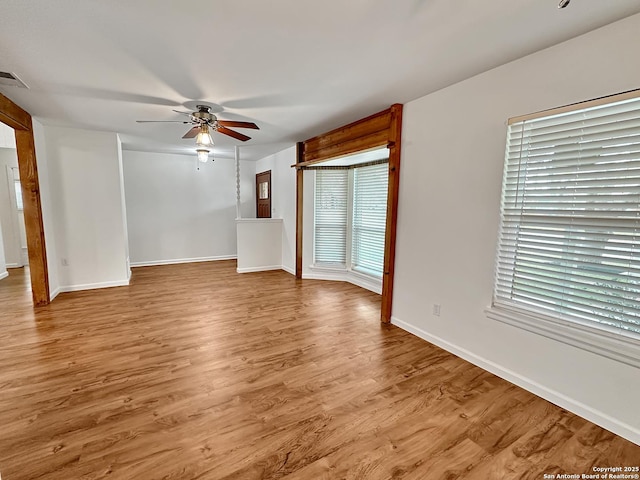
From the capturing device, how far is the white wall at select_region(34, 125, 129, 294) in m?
4.16

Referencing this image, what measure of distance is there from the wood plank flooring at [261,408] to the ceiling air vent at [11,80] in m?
2.42

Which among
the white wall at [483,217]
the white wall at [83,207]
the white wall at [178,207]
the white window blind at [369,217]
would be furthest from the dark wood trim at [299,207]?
the white wall at [83,207]

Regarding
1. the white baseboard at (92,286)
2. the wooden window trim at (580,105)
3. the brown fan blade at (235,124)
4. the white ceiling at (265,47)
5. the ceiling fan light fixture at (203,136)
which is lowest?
the white baseboard at (92,286)

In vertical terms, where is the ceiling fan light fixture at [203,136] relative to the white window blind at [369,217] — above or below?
above

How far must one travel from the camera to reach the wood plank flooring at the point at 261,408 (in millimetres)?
1542

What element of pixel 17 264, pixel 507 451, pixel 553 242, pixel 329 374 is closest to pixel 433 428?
pixel 507 451

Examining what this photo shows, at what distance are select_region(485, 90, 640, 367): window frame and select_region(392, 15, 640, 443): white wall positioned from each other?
49 mm

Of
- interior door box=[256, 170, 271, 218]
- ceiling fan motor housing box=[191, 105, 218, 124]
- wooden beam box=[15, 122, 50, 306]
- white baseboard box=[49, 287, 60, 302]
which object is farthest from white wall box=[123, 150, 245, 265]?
ceiling fan motor housing box=[191, 105, 218, 124]

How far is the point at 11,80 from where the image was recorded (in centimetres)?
251

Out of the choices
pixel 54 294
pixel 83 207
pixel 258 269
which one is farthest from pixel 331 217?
pixel 54 294

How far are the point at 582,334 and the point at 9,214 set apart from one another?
913 cm

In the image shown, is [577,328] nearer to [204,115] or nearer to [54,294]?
[204,115]

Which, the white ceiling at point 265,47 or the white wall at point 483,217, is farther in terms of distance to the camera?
the white wall at point 483,217

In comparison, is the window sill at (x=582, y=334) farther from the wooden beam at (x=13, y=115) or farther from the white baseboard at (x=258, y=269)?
the wooden beam at (x=13, y=115)
